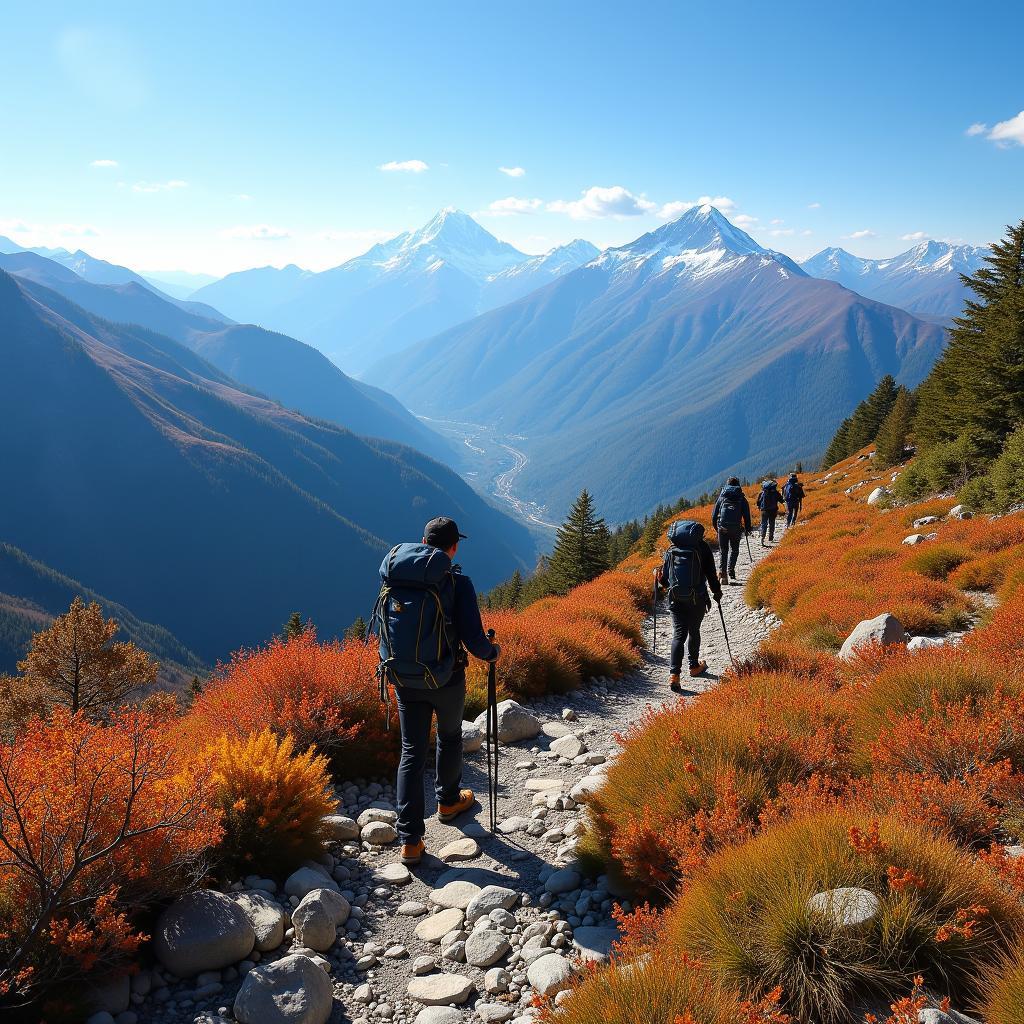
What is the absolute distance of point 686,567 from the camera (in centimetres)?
996

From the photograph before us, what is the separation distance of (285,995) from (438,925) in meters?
1.31

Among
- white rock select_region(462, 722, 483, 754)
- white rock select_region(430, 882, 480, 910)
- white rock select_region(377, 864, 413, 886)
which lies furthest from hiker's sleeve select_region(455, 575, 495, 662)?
white rock select_region(462, 722, 483, 754)

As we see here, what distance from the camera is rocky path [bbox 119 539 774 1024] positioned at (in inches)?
146

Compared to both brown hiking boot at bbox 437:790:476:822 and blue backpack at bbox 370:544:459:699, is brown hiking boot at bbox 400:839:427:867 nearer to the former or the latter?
brown hiking boot at bbox 437:790:476:822

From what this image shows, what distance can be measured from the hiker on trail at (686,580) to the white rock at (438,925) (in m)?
6.39

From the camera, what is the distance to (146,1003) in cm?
368

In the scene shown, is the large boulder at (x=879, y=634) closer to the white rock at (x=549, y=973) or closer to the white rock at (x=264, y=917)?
the white rock at (x=549, y=973)

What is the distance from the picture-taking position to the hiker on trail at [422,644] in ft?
17.4

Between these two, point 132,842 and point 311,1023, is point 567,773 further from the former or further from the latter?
point 132,842

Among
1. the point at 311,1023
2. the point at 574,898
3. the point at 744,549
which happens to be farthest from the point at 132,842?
the point at 744,549

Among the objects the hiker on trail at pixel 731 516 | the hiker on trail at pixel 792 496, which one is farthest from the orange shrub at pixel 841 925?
the hiker on trail at pixel 792 496

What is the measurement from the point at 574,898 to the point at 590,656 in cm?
639

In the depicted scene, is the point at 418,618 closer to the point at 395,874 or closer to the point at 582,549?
the point at 395,874

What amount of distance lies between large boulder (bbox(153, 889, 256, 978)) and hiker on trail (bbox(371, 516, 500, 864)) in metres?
1.67
